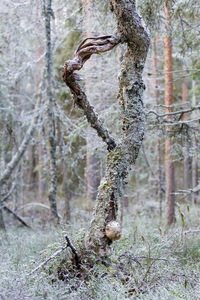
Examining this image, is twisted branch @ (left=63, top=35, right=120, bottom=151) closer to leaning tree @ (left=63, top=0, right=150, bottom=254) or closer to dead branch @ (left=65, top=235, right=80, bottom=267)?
leaning tree @ (left=63, top=0, right=150, bottom=254)

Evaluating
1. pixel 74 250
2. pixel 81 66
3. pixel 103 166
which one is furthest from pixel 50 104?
pixel 74 250

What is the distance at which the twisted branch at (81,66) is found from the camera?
3502 millimetres

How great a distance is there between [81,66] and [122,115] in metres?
0.92

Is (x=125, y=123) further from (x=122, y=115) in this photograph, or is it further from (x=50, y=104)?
(x=50, y=104)

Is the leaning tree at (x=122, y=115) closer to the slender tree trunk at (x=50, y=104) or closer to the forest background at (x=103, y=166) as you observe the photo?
the forest background at (x=103, y=166)

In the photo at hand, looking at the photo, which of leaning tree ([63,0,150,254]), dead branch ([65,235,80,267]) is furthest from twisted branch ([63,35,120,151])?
dead branch ([65,235,80,267])

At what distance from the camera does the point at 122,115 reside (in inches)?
163

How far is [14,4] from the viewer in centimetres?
755

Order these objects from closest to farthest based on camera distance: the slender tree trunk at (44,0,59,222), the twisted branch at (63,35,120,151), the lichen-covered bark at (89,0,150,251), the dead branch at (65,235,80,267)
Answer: the twisted branch at (63,35,120,151) < the dead branch at (65,235,80,267) < the lichen-covered bark at (89,0,150,251) < the slender tree trunk at (44,0,59,222)

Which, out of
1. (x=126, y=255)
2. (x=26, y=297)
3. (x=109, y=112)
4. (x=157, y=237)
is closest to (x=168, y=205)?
(x=157, y=237)

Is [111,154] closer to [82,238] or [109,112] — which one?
[82,238]

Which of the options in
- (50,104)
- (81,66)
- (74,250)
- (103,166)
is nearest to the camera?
(81,66)

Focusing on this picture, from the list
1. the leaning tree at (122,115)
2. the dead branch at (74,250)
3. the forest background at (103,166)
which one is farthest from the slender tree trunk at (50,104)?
the dead branch at (74,250)

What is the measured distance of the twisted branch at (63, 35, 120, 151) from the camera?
350cm
